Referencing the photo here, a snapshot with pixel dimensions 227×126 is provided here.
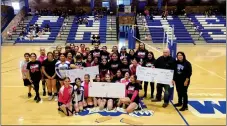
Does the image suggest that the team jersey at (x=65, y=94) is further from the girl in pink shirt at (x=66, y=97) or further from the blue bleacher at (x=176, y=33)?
the blue bleacher at (x=176, y=33)

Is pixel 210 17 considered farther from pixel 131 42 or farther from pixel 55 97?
pixel 55 97

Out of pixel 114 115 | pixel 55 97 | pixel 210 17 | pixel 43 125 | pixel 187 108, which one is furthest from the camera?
pixel 210 17

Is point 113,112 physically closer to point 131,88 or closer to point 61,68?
point 131,88

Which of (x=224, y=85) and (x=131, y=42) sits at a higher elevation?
(x=131, y=42)

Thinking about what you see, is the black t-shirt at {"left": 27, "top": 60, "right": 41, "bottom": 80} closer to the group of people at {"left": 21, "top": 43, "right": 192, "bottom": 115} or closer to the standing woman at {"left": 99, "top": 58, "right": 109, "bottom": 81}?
the group of people at {"left": 21, "top": 43, "right": 192, "bottom": 115}

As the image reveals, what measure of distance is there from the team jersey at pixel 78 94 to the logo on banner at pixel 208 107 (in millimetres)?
3162

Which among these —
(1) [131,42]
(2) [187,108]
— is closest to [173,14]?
(1) [131,42]

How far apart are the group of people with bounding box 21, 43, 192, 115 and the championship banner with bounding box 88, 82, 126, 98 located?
0.46 ft

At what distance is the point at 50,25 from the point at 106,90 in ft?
79.0

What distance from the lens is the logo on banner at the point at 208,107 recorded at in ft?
24.9

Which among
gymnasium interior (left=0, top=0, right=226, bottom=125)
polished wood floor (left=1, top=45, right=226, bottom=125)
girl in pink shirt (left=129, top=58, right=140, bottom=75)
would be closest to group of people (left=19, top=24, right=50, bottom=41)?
gymnasium interior (left=0, top=0, right=226, bottom=125)

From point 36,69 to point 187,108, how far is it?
460cm

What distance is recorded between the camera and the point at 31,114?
7512 mm

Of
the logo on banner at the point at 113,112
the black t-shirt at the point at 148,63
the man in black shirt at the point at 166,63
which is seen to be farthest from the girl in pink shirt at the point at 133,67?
the logo on banner at the point at 113,112
